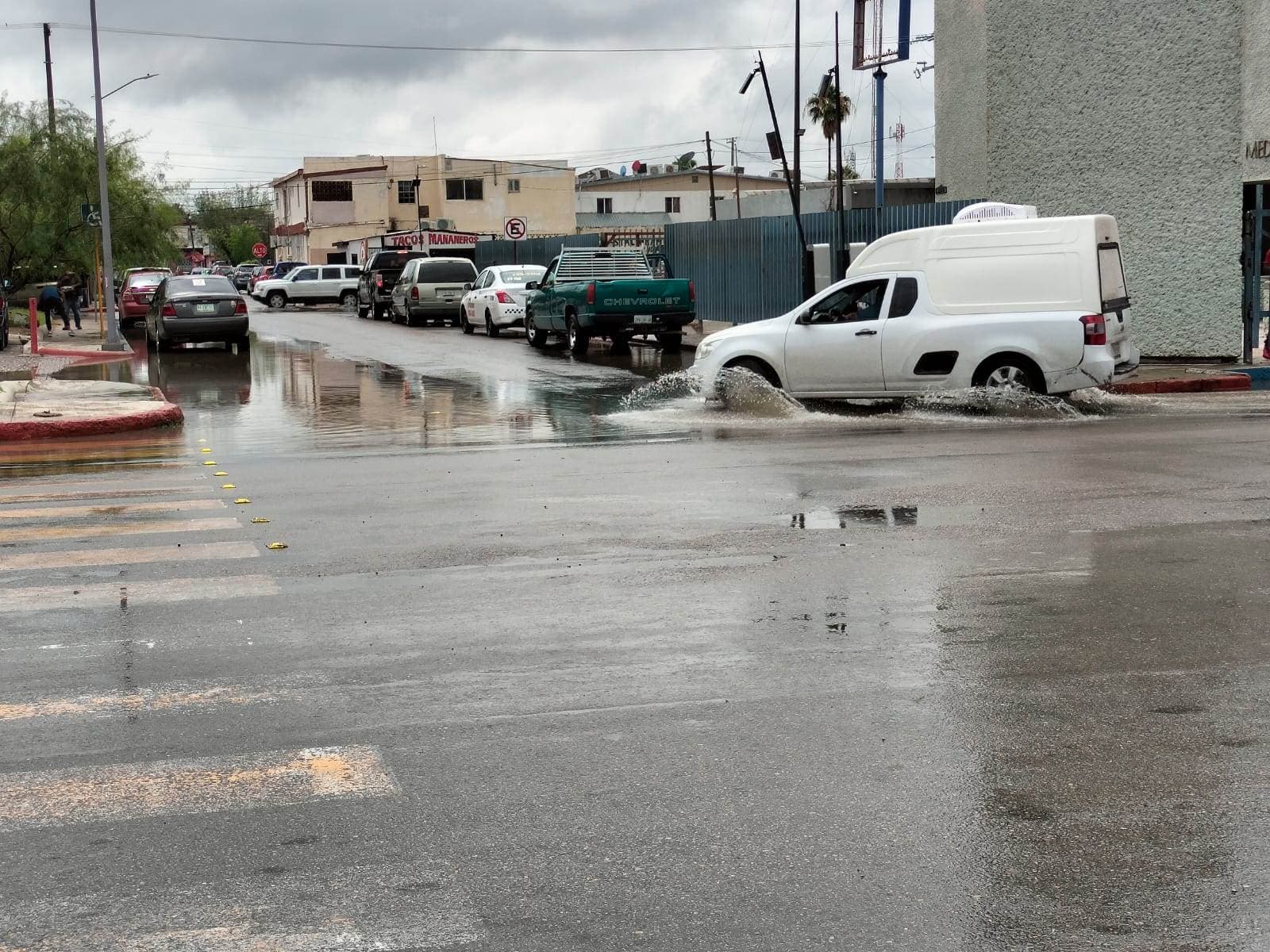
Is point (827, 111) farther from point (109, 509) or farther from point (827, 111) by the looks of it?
point (109, 509)

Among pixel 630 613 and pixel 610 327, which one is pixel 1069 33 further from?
pixel 630 613

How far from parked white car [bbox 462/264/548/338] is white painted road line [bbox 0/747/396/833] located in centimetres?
2959

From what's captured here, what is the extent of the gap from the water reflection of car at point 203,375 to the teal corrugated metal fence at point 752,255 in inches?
391

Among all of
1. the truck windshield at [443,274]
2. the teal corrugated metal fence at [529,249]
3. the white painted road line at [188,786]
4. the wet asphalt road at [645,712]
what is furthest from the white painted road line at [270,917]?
the teal corrugated metal fence at [529,249]

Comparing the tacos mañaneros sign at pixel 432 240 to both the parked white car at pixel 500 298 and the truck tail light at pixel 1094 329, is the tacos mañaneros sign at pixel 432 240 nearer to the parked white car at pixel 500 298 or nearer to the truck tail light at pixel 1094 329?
the parked white car at pixel 500 298

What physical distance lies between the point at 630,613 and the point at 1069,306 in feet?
33.1

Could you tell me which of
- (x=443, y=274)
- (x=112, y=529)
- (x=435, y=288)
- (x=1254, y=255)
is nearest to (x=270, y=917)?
(x=112, y=529)

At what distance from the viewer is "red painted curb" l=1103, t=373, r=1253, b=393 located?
19.4 m

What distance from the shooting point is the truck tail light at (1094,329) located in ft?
51.9

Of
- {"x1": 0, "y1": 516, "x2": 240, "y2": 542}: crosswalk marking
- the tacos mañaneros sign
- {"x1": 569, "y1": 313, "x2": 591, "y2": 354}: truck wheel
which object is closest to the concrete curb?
{"x1": 0, "y1": 516, "x2": 240, "y2": 542}: crosswalk marking

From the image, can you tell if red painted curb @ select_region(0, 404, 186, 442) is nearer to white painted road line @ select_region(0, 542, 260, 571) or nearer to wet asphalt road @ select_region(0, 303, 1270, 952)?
wet asphalt road @ select_region(0, 303, 1270, 952)

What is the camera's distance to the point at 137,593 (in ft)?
26.1

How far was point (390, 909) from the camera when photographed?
3969mm

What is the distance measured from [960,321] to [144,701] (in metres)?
12.0
